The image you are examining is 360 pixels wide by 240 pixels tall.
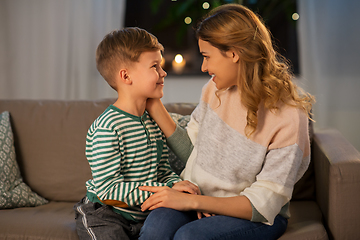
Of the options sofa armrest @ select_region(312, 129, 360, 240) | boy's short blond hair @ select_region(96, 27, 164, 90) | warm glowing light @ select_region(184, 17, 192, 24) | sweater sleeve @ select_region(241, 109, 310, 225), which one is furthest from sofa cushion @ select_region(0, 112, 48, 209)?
warm glowing light @ select_region(184, 17, 192, 24)

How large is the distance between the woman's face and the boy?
184 mm

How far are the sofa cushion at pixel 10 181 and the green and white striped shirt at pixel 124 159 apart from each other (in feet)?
1.75

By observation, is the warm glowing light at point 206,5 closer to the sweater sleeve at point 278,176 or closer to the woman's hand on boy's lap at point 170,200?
the sweater sleeve at point 278,176

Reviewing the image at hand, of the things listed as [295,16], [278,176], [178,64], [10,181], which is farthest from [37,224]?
[295,16]

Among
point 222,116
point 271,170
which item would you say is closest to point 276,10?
point 222,116

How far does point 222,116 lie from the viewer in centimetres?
129

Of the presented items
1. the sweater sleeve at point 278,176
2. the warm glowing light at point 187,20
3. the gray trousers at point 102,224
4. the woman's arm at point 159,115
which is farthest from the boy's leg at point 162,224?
the warm glowing light at point 187,20

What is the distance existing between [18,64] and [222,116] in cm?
238

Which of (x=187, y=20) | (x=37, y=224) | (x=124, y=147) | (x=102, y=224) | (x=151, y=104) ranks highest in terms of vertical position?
(x=187, y=20)

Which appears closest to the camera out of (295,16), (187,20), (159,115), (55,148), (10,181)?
(159,115)

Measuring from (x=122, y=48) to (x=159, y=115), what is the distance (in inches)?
11.7

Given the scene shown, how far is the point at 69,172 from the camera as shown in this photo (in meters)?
1.73

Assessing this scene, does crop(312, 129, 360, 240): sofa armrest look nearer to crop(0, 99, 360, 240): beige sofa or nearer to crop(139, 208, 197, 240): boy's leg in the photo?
crop(0, 99, 360, 240): beige sofa

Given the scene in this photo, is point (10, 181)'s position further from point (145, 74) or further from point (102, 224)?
point (145, 74)
